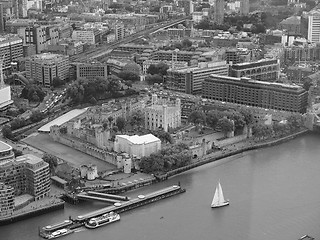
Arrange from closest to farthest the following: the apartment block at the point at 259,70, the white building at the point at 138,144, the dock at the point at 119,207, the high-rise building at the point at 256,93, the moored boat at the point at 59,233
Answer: the moored boat at the point at 59,233
the dock at the point at 119,207
the white building at the point at 138,144
the high-rise building at the point at 256,93
the apartment block at the point at 259,70

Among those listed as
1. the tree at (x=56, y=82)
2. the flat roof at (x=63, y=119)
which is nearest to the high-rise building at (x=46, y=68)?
the tree at (x=56, y=82)

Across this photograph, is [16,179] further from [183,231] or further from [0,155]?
[183,231]

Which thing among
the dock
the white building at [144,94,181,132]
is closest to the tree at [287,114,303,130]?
the white building at [144,94,181,132]

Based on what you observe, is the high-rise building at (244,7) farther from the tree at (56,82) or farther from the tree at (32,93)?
the tree at (32,93)

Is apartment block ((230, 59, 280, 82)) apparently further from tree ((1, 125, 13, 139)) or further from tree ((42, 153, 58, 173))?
tree ((42, 153, 58, 173))

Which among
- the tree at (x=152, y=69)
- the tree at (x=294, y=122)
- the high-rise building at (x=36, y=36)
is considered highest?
the high-rise building at (x=36, y=36)

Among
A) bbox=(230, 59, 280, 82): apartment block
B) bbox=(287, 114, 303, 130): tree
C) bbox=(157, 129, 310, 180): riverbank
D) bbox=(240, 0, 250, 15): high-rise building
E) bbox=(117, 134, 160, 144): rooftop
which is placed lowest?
bbox=(157, 129, 310, 180): riverbank
